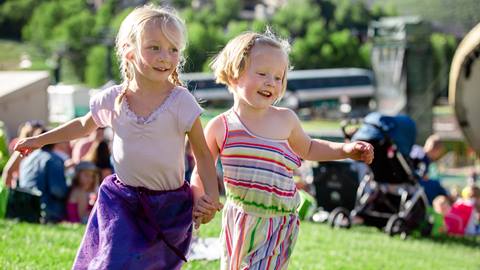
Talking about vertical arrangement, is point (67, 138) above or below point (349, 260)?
above

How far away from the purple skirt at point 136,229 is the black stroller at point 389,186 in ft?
18.4

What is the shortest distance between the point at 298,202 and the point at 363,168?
20.9 ft

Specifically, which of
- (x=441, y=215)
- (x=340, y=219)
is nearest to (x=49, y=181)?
(x=340, y=219)

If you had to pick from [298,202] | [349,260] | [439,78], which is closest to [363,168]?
[349,260]

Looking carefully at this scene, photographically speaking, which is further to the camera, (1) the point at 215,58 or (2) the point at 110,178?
(1) the point at 215,58

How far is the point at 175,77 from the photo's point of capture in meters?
3.93

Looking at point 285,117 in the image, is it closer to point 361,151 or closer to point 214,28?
point 361,151

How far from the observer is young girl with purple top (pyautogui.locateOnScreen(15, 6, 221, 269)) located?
3.73 metres

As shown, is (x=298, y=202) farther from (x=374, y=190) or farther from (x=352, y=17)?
(x=352, y=17)

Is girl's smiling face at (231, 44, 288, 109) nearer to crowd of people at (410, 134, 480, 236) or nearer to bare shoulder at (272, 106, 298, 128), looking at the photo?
bare shoulder at (272, 106, 298, 128)

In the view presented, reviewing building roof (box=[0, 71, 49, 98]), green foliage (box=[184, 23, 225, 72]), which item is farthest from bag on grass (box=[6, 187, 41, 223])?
green foliage (box=[184, 23, 225, 72])

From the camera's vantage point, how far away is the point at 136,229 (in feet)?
12.2

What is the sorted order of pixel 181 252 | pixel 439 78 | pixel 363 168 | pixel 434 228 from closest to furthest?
pixel 181 252 < pixel 434 228 < pixel 363 168 < pixel 439 78

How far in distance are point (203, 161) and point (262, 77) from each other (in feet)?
1.78
